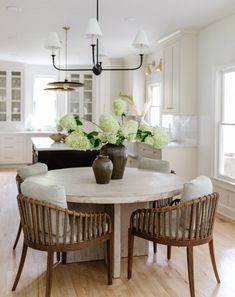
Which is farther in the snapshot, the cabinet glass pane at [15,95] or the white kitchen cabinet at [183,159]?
the cabinet glass pane at [15,95]

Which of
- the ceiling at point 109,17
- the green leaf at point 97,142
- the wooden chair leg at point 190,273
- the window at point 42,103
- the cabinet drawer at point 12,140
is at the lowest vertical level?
the wooden chair leg at point 190,273

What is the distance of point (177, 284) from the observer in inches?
115

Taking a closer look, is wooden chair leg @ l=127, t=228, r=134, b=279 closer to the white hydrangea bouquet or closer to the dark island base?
the white hydrangea bouquet

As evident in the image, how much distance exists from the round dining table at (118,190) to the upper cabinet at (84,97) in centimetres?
584

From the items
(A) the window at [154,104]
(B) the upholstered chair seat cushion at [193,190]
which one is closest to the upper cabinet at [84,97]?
(A) the window at [154,104]

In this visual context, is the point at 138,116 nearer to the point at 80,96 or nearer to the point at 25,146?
the point at 80,96

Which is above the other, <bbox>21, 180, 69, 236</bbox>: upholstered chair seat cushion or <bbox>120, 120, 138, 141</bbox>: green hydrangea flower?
<bbox>120, 120, 138, 141</bbox>: green hydrangea flower

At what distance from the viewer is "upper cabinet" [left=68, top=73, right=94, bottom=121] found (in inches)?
370

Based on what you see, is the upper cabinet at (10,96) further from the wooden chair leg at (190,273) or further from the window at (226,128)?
the wooden chair leg at (190,273)

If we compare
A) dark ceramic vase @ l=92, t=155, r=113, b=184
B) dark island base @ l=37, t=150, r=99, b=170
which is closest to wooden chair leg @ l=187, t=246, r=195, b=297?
dark ceramic vase @ l=92, t=155, r=113, b=184

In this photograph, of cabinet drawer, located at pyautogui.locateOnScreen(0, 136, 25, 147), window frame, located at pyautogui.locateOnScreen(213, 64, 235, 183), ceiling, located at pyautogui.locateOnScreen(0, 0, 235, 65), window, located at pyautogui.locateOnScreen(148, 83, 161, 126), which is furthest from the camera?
cabinet drawer, located at pyautogui.locateOnScreen(0, 136, 25, 147)

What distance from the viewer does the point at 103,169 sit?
3018 millimetres

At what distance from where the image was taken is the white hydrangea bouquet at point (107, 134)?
297 cm

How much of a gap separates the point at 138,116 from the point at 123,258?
15.8 ft
